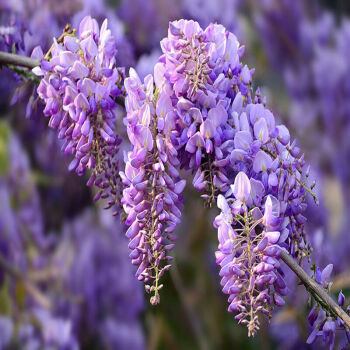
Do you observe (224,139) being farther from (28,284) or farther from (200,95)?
(28,284)

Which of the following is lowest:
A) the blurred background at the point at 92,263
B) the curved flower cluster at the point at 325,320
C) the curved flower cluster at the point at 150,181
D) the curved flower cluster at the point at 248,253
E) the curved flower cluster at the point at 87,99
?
the curved flower cluster at the point at 325,320

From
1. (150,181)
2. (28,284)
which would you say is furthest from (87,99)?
(28,284)

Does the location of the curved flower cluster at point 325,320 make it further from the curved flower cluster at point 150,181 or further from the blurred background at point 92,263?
the blurred background at point 92,263

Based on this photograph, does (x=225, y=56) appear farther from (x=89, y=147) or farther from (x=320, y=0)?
(x=320, y=0)

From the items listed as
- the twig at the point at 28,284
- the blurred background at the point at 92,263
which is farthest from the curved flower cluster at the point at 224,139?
the twig at the point at 28,284

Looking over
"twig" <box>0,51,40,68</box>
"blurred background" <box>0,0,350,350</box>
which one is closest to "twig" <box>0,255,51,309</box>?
"blurred background" <box>0,0,350,350</box>

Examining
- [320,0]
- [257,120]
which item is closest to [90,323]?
[257,120]

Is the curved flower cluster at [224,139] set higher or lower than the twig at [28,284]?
lower
